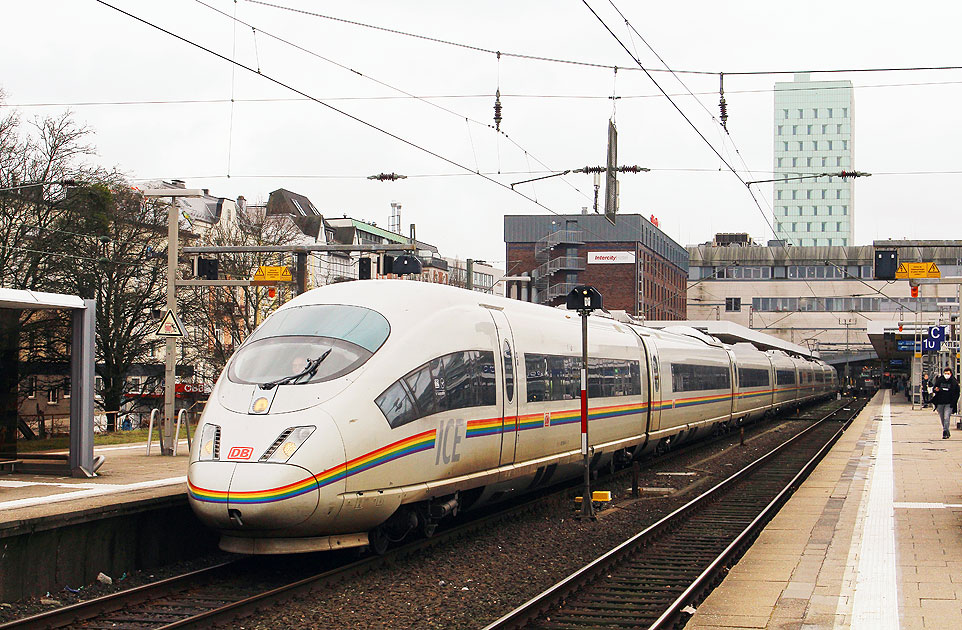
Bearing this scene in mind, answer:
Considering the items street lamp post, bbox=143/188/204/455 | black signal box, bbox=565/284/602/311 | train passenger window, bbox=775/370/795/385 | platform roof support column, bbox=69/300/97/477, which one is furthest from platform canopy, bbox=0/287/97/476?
train passenger window, bbox=775/370/795/385

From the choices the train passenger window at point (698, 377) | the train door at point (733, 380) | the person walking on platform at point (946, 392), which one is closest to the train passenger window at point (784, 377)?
the train door at point (733, 380)

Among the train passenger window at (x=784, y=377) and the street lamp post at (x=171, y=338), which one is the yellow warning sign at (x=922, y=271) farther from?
the train passenger window at (x=784, y=377)

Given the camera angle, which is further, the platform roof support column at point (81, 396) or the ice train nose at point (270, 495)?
the platform roof support column at point (81, 396)

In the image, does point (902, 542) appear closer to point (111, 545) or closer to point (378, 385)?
point (378, 385)

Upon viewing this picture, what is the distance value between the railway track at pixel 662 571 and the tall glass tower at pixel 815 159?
586ft

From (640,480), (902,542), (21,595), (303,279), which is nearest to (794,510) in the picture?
(902,542)

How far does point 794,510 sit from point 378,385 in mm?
7758

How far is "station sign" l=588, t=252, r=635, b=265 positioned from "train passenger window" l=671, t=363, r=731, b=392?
196 ft

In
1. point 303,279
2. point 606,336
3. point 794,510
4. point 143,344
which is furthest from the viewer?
point 143,344

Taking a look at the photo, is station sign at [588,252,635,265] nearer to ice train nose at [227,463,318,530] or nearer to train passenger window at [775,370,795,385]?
train passenger window at [775,370,795,385]

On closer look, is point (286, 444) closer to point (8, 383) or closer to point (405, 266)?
point (8, 383)

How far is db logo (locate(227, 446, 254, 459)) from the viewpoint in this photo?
9977 mm

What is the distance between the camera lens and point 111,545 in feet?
36.4

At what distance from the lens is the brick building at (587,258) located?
301 ft
